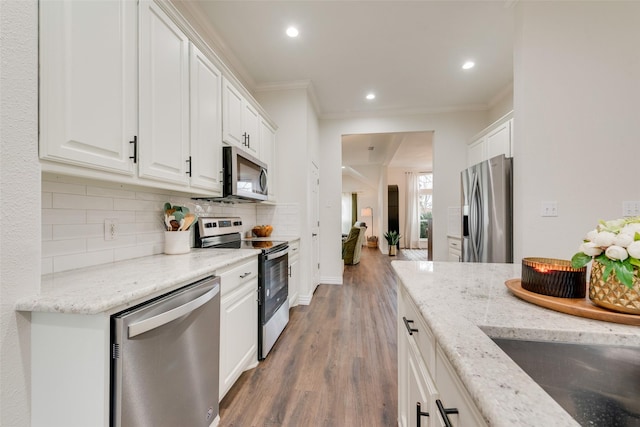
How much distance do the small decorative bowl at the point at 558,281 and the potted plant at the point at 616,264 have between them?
5 cm

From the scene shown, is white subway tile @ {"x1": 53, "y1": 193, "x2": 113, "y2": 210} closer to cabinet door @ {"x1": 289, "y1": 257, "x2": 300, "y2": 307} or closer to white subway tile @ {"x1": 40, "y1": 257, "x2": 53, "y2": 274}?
white subway tile @ {"x1": 40, "y1": 257, "x2": 53, "y2": 274}

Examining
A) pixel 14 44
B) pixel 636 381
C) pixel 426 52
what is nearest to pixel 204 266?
pixel 14 44

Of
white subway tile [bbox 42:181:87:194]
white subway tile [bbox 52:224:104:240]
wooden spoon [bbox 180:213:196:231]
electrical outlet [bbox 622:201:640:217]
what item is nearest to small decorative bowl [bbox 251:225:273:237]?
wooden spoon [bbox 180:213:196:231]

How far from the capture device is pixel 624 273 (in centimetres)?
60

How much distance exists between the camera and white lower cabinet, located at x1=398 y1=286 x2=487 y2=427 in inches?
20.6

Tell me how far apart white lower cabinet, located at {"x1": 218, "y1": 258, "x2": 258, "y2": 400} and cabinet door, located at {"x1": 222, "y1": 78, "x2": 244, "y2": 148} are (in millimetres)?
1087

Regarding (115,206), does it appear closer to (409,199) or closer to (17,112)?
(17,112)

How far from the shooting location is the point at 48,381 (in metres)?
0.80

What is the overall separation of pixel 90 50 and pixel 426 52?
2.83 metres

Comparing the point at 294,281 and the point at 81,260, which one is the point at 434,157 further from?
the point at 81,260

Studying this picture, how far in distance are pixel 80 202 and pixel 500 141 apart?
3558 millimetres

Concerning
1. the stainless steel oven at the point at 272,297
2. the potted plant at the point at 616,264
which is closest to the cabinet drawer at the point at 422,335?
the potted plant at the point at 616,264

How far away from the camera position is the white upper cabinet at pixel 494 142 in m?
2.55

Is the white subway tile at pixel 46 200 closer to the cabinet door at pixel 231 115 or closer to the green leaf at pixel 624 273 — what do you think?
the cabinet door at pixel 231 115
